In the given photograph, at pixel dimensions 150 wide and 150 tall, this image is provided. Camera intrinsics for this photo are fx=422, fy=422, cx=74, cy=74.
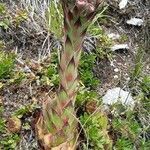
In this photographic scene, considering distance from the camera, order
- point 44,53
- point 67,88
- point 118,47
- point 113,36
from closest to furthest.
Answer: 1. point 67,88
2. point 44,53
3. point 118,47
4. point 113,36

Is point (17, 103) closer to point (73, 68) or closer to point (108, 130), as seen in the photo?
point (108, 130)

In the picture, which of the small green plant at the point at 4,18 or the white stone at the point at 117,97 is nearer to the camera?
the white stone at the point at 117,97

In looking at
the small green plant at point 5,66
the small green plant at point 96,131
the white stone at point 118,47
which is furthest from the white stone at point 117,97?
the small green plant at point 5,66

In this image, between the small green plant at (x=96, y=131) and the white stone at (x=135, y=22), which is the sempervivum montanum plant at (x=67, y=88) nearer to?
the small green plant at (x=96, y=131)

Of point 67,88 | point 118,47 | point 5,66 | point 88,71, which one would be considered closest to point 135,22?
point 118,47

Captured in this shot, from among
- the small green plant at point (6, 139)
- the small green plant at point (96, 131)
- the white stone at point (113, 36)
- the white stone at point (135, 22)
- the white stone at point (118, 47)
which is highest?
the white stone at point (135, 22)

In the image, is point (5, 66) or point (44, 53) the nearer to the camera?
point (5, 66)

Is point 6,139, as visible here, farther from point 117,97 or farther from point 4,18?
point 4,18

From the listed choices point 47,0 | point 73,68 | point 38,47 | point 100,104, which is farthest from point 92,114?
point 47,0

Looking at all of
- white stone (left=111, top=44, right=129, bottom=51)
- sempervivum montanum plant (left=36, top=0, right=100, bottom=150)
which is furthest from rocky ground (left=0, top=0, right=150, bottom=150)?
sempervivum montanum plant (left=36, top=0, right=100, bottom=150)
